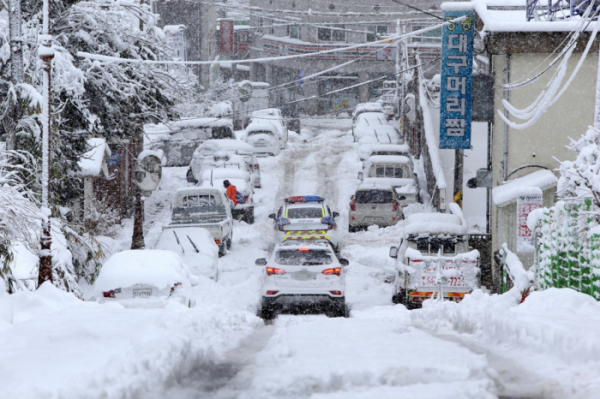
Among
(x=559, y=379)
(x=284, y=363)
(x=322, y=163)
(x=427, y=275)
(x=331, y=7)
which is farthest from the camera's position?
(x=331, y=7)

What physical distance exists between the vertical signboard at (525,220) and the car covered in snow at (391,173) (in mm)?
10741

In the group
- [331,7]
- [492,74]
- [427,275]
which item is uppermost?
[331,7]

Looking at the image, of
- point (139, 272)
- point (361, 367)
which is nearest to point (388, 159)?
point (139, 272)

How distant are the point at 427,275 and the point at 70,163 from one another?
29.8 feet

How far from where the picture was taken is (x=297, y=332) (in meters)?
9.29

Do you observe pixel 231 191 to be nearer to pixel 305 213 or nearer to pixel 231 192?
pixel 231 192

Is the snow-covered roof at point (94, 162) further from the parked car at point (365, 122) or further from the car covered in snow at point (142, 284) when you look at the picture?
the parked car at point (365, 122)

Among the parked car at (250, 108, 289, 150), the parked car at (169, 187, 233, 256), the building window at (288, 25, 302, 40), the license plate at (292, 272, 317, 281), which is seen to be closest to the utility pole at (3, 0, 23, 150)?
the license plate at (292, 272, 317, 281)

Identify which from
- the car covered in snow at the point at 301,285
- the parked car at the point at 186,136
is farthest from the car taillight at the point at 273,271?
the parked car at the point at 186,136

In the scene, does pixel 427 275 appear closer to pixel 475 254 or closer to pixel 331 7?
pixel 475 254

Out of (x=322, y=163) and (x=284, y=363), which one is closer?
(x=284, y=363)

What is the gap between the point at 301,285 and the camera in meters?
13.7

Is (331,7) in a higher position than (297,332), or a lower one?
higher

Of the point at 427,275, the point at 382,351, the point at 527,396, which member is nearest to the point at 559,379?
the point at 527,396
